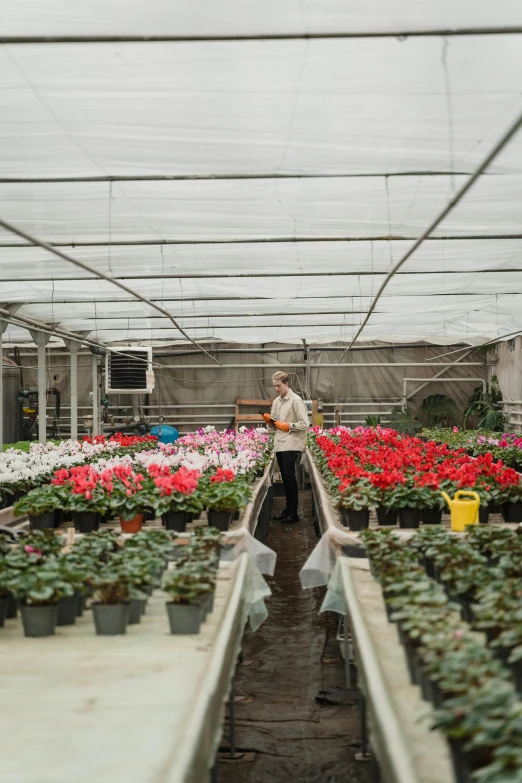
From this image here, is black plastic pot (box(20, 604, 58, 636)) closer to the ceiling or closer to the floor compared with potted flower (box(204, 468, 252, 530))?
closer to the floor

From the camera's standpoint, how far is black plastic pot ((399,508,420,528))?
5345 mm

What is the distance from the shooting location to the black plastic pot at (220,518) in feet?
17.0

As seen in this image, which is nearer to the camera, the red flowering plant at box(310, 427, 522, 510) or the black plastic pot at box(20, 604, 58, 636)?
the black plastic pot at box(20, 604, 58, 636)

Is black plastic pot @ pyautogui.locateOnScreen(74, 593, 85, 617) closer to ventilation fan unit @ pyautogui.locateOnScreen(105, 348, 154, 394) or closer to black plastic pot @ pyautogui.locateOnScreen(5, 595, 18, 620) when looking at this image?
black plastic pot @ pyautogui.locateOnScreen(5, 595, 18, 620)

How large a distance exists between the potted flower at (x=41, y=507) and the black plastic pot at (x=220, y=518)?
37.5 inches

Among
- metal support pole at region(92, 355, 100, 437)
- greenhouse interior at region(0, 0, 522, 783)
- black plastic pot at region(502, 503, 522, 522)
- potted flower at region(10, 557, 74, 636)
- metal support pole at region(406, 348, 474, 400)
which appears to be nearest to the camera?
greenhouse interior at region(0, 0, 522, 783)

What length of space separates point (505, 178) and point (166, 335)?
11.7m

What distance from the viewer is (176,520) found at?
5.13 m

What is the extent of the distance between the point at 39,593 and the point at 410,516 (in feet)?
9.66

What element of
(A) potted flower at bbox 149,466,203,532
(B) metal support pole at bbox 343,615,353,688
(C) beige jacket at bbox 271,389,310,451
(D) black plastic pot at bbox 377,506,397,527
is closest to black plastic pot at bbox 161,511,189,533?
(A) potted flower at bbox 149,466,203,532

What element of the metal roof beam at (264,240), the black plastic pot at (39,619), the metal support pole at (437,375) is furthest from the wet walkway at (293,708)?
the metal support pole at (437,375)

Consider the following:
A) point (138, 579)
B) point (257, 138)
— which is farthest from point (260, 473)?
→ point (138, 579)

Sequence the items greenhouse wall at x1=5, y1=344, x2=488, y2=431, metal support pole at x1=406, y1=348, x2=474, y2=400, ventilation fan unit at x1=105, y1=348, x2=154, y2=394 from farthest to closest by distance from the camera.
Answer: greenhouse wall at x1=5, y1=344, x2=488, y2=431, metal support pole at x1=406, y1=348, x2=474, y2=400, ventilation fan unit at x1=105, y1=348, x2=154, y2=394

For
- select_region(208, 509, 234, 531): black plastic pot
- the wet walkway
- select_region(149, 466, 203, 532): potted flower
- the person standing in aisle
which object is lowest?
the wet walkway
